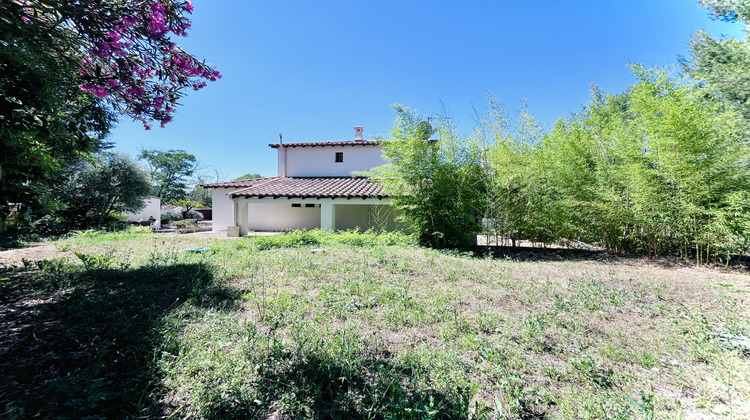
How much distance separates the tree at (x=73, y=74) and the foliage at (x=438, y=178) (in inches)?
194

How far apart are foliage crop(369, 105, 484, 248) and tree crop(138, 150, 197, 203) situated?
29.4 meters

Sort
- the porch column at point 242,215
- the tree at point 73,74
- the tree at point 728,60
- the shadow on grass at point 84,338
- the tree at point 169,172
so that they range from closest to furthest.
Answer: the shadow on grass at point 84,338 < the tree at point 73,74 < the tree at point 728,60 < the porch column at point 242,215 < the tree at point 169,172

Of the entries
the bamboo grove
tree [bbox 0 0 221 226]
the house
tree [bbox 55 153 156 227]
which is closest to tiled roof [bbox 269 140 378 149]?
the house

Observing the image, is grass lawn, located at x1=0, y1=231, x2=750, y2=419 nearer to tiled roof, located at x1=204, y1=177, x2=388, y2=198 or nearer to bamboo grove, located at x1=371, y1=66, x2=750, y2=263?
bamboo grove, located at x1=371, y1=66, x2=750, y2=263

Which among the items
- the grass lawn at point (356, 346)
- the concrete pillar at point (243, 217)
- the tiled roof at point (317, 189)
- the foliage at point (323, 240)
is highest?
the tiled roof at point (317, 189)

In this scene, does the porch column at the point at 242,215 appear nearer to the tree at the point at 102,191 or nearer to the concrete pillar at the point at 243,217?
the concrete pillar at the point at 243,217

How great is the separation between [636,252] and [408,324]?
26.1ft

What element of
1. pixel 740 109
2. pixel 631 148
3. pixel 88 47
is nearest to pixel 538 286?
pixel 631 148

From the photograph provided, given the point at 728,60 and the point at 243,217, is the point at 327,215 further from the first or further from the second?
the point at 728,60

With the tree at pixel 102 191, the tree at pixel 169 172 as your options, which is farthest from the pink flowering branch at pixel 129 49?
the tree at pixel 169 172

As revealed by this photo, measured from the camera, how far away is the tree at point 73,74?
227 cm

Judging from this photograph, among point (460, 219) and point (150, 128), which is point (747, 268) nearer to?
point (460, 219)

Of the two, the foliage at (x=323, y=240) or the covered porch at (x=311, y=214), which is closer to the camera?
the foliage at (x=323, y=240)

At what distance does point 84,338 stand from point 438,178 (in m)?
6.83
